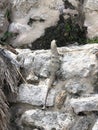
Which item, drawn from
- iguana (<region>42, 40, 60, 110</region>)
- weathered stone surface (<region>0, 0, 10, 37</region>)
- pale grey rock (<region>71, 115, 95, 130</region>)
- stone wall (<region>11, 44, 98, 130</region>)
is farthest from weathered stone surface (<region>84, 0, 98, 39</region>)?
pale grey rock (<region>71, 115, 95, 130</region>)

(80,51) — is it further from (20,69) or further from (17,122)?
(17,122)

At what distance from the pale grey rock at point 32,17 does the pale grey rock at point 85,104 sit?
1.43 metres

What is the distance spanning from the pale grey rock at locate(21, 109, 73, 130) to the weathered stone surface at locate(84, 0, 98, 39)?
1.31 m

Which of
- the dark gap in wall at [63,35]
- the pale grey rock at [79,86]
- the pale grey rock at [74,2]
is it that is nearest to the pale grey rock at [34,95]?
the pale grey rock at [79,86]

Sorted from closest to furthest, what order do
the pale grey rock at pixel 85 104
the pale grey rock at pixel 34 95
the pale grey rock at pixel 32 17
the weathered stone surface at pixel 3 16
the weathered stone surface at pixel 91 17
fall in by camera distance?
1. the pale grey rock at pixel 85 104
2. the pale grey rock at pixel 34 95
3. the weathered stone surface at pixel 91 17
4. the pale grey rock at pixel 32 17
5. the weathered stone surface at pixel 3 16

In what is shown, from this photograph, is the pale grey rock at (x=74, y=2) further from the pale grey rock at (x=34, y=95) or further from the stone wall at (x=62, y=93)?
the pale grey rock at (x=34, y=95)

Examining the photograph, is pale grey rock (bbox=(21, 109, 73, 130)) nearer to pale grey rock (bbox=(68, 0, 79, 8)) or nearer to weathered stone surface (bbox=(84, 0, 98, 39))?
weathered stone surface (bbox=(84, 0, 98, 39))

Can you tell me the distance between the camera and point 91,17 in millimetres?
5137

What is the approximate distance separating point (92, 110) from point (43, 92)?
58 centimetres

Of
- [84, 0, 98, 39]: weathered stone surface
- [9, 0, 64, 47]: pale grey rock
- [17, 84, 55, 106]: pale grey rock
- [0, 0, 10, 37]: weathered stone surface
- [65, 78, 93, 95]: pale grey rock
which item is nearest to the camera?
[65, 78, 93, 95]: pale grey rock

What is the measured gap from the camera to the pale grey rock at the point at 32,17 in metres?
5.22

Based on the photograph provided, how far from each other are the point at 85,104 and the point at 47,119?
0.41 m

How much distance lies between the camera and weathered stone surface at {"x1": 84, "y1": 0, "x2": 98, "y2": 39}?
5.04m

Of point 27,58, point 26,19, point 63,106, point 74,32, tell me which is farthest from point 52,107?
point 26,19
